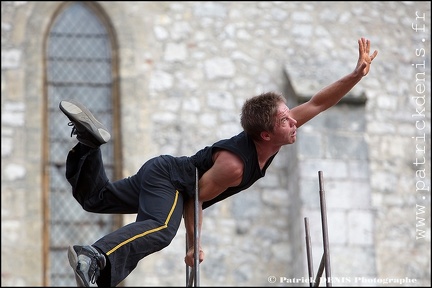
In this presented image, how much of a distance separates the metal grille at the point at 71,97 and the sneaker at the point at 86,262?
593 centimetres

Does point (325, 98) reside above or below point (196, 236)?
above

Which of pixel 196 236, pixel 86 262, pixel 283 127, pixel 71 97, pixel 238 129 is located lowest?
pixel 86 262

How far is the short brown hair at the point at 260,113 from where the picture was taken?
21.5ft

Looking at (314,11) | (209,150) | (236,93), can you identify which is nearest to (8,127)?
(236,93)

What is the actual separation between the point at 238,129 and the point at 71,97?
65.0 inches

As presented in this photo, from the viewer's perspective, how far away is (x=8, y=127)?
12148 mm

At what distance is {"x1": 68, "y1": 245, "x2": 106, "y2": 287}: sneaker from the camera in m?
6.08

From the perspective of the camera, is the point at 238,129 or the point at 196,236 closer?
the point at 196,236

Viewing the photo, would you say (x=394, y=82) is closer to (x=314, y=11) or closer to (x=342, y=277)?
(x=314, y=11)

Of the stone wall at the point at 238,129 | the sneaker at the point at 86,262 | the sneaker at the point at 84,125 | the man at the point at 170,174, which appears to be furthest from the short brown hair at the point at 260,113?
the stone wall at the point at 238,129

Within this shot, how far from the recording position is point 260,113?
6559 millimetres

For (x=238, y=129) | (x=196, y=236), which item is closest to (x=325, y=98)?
(x=196, y=236)

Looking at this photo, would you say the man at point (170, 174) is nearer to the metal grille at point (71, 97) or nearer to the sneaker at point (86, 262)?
the sneaker at point (86, 262)

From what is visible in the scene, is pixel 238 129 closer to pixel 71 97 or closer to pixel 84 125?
pixel 71 97
